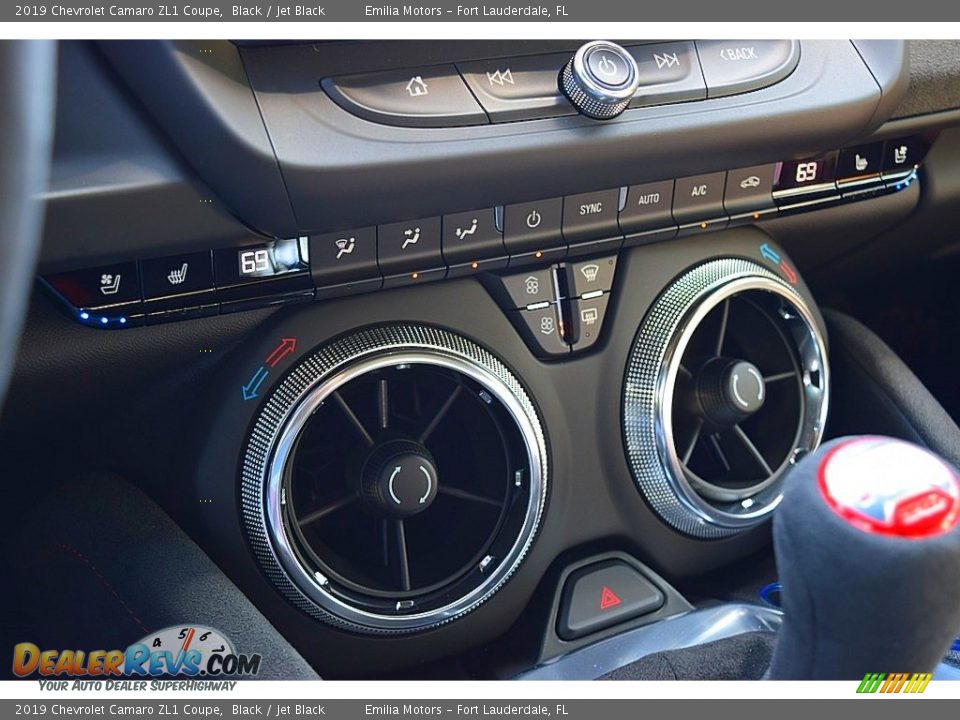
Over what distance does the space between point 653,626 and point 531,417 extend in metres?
0.28

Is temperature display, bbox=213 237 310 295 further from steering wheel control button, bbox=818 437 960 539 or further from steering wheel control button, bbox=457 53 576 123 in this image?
steering wheel control button, bbox=818 437 960 539

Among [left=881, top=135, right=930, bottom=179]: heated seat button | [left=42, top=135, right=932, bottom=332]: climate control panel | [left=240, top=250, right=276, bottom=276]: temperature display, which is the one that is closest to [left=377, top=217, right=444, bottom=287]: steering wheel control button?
[left=42, top=135, right=932, bottom=332]: climate control panel

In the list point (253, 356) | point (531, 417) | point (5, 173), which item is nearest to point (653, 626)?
point (531, 417)

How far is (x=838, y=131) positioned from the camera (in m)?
1.20

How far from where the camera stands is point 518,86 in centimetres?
104

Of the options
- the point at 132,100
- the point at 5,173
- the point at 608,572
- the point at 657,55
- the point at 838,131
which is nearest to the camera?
the point at 5,173

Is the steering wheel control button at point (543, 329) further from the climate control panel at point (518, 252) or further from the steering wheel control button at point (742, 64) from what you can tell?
the steering wheel control button at point (742, 64)

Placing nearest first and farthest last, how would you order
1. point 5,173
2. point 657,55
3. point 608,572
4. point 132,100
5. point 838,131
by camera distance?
point 5,173, point 132,100, point 657,55, point 838,131, point 608,572

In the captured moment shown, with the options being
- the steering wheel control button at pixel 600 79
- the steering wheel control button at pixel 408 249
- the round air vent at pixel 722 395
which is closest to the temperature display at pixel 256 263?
the steering wheel control button at pixel 408 249

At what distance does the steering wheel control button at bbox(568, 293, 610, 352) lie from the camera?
1.25 m

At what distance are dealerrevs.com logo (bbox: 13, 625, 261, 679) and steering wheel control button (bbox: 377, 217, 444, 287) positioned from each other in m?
0.38

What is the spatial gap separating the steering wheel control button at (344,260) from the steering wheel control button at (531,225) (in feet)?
0.46

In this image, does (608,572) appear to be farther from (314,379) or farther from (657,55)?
(657,55)

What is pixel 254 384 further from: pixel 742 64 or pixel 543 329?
pixel 742 64
